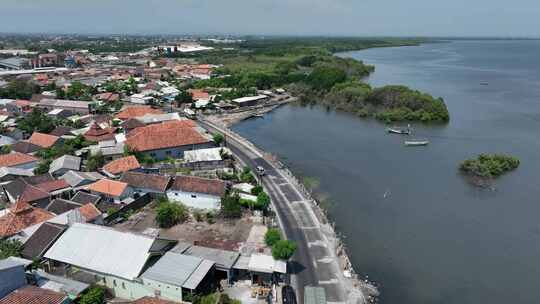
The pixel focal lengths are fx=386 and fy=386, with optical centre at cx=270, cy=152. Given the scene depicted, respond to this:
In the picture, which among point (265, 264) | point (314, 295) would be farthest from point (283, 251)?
point (314, 295)

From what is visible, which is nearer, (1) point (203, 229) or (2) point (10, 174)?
(1) point (203, 229)

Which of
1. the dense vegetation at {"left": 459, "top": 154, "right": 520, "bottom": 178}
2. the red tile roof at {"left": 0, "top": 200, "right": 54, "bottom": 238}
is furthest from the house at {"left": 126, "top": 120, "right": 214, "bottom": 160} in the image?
Answer: the dense vegetation at {"left": 459, "top": 154, "right": 520, "bottom": 178}

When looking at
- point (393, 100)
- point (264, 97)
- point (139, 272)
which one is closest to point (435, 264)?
point (139, 272)

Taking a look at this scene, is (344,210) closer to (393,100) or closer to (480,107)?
(393,100)

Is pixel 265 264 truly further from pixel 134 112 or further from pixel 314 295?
pixel 134 112

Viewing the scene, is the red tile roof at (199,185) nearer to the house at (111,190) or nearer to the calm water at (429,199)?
the house at (111,190)

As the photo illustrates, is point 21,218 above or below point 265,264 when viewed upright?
above
